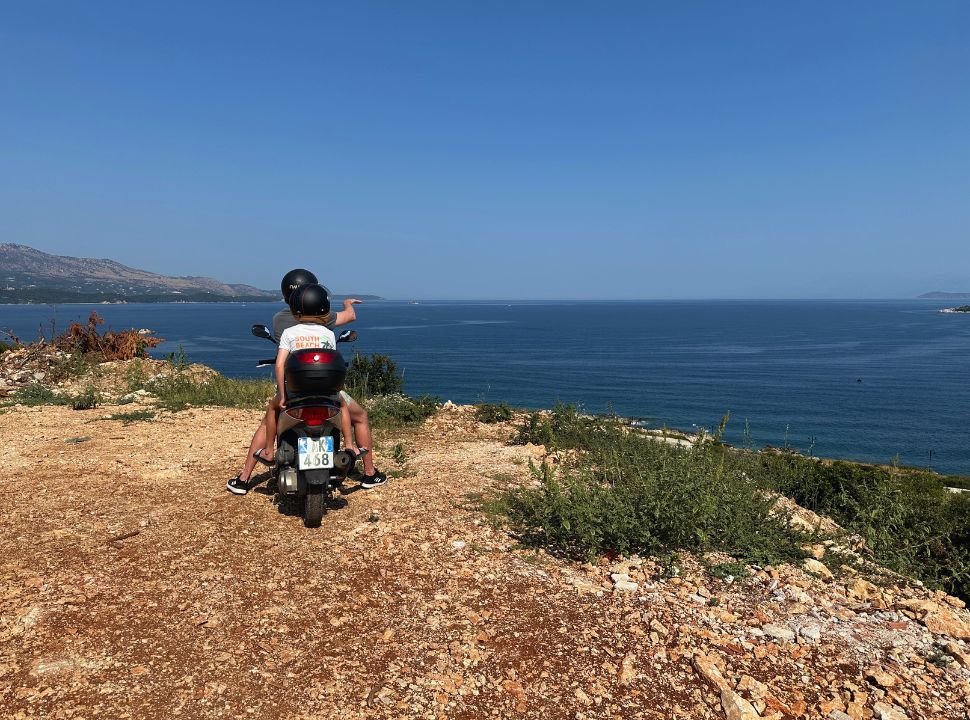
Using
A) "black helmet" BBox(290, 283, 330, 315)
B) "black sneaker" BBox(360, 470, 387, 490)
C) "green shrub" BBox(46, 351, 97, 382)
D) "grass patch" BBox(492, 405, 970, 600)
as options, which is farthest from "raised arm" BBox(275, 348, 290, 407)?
"green shrub" BBox(46, 351, 97, 382)

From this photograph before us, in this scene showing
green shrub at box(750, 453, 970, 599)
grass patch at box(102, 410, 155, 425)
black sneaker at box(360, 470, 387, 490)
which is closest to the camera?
green shrub at box(750, 453, 970, 599)

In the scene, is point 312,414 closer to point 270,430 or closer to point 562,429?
point 270,430

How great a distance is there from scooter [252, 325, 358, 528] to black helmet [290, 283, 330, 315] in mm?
451

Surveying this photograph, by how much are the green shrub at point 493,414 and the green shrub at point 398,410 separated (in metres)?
0.91

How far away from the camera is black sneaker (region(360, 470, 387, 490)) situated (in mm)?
6516

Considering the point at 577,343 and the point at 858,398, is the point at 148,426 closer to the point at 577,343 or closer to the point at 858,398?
the point at 858,398

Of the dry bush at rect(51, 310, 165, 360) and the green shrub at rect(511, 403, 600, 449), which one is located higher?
the dry bush at rect(51, 310, 165, 360)

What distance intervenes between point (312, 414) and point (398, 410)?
501 cm

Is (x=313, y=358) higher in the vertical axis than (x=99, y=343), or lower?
higher

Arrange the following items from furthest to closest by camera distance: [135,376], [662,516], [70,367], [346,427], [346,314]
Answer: [70,367]
[135,376]
[346,314]
[346,427]
[662,516]

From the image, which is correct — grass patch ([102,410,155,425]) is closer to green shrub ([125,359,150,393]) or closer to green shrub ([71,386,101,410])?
green shrub ([71,386,101,410])

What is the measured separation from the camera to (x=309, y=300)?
213 inches

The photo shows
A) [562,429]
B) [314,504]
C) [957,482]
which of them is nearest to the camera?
[314,504]

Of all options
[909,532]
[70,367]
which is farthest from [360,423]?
[70,367]
